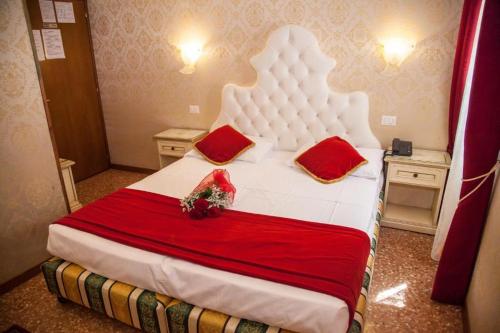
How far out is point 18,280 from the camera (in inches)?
106

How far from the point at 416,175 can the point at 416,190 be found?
18.3 inches

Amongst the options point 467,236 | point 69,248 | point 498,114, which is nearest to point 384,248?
point 467,236

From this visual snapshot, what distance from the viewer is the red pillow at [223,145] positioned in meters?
3.44

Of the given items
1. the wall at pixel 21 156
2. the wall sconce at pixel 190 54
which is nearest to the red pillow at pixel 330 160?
the wall sconce at pixel 190 54

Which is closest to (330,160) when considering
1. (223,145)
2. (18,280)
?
(223,145)

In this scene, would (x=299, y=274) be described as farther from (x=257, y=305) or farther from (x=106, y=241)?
(x=106, y=241)

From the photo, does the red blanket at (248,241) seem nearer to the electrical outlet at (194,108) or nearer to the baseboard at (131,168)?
the electrical outlet at (194,108)

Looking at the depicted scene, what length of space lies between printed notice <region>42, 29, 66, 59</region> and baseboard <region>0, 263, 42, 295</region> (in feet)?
8.29

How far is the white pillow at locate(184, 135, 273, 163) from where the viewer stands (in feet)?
11.2

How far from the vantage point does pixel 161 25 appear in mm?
4039

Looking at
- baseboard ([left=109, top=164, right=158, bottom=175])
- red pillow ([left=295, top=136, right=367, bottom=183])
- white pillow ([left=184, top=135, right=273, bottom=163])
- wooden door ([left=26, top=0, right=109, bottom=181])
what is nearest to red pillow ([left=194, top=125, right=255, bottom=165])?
white pillow ([left=184, top=135, right=273, bottom=163])

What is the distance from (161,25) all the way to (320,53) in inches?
77.0

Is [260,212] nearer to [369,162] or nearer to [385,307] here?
[385,307]

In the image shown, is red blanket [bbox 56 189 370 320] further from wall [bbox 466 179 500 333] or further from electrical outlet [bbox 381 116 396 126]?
electrical outlet [bbox 381 116 396 126]
